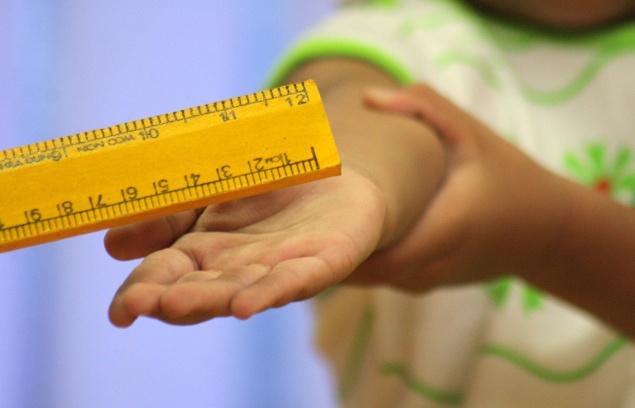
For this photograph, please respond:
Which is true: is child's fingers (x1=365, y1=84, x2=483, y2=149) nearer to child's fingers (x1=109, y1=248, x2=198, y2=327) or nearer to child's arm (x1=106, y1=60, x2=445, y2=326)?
child's arm (x1=106, y1=60, x2=445, y2=326)

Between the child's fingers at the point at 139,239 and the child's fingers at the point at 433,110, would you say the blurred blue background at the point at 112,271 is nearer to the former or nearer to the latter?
the child's fingers at the point at 433,110

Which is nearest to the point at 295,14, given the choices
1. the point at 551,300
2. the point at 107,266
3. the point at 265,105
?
the point at 107,266

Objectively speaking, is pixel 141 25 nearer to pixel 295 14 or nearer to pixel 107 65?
pixel 107 65

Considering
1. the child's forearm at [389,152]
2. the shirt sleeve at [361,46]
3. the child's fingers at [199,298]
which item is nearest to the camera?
the child's fingers at [199,298]

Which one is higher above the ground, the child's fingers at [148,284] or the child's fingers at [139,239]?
the child's fingers at [139,239]

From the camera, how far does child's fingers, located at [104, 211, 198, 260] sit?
53cm


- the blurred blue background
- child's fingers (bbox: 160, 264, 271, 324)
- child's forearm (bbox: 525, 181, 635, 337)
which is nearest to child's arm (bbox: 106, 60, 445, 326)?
child's fingers (bbox: 160, 264, 271, 324)

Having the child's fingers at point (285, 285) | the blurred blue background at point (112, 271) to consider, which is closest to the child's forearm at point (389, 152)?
the child's fingers at point (285, 285)

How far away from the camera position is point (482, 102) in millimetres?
999

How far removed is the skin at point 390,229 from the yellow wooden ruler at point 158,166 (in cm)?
3

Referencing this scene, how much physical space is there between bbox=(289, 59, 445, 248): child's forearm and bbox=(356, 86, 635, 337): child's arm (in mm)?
19

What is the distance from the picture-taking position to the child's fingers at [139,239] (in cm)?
53

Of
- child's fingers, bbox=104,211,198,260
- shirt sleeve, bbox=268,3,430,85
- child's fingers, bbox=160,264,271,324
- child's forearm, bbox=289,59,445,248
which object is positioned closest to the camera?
child's fingers, bbox=160,264,271,324

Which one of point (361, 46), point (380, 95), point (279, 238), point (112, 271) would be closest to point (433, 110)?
point (380, 95)
